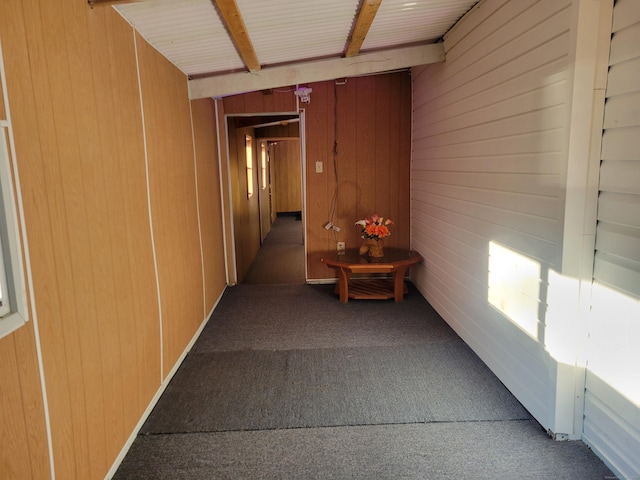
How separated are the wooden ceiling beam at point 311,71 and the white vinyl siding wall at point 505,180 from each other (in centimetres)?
27

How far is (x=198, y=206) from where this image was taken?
3926 millimetres

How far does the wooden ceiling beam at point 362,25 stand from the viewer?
8.70 ft

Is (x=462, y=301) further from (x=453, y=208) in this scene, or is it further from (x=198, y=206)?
(x=198, y=206)

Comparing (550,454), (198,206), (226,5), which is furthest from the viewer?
(198,206)

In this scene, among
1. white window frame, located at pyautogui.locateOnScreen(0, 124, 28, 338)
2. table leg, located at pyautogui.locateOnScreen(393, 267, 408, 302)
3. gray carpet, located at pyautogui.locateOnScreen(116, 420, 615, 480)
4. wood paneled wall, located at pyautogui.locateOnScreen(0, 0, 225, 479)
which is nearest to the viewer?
white window frame, located at pyautogui.locateOnScreen(0, 124, 28, 338)

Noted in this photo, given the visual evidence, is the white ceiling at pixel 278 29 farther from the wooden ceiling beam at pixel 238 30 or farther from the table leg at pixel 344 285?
the table leg at pixel 344 285

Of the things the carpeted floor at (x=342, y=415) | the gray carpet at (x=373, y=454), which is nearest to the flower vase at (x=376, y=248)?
the carpeted floor at (x=342, y=415)

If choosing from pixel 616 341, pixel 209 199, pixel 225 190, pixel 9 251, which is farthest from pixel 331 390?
pixel 225 190

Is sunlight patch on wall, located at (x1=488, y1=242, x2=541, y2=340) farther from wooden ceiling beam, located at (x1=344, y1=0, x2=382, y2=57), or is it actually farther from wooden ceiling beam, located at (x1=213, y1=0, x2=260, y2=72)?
wooden ceiling beam, located at (x1=213, y1=0, x2=260, y2=72)

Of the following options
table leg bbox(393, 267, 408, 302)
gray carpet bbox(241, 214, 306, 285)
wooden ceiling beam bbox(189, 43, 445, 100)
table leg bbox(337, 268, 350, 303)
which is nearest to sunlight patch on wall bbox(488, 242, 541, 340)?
table leg bbox(393, 267, 408, 302)

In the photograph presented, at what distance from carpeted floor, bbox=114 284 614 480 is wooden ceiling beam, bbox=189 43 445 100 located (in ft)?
7.08

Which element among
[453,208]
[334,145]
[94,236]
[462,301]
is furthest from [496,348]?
[334,145]

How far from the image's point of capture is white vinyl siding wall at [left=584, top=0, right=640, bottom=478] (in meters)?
1.80

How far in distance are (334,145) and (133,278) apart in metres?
3.29
